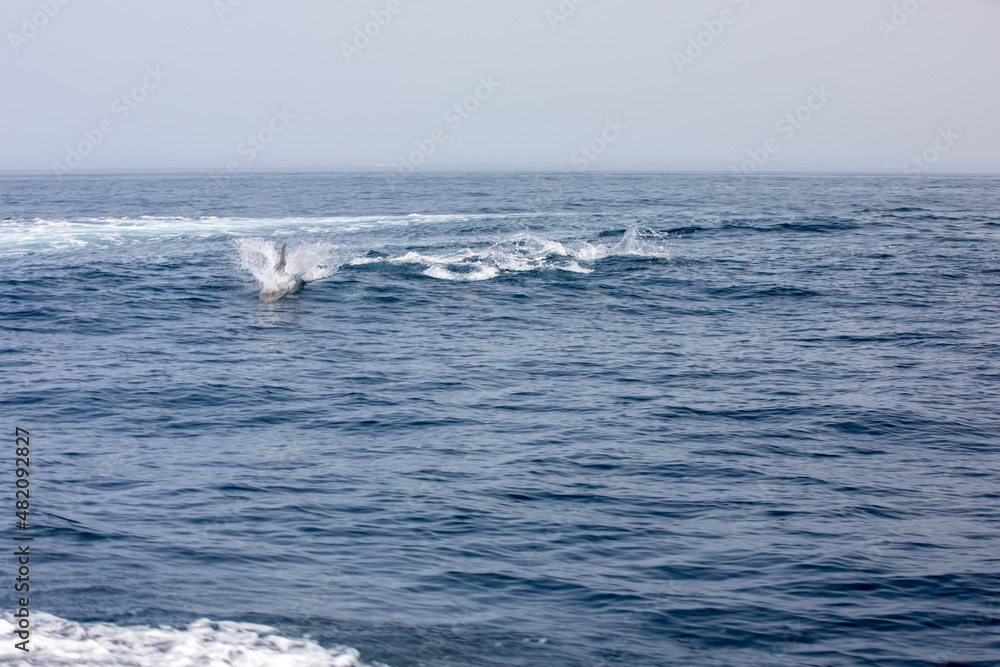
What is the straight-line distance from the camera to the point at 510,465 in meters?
14.4

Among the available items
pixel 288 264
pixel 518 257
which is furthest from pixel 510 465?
pixel 518 257

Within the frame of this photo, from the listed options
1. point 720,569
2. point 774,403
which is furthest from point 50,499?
point 774,403

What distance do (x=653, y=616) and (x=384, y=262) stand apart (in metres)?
28.6

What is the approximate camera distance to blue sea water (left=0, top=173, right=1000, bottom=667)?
31.2 ft

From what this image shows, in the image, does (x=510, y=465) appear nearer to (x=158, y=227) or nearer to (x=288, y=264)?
(x=288, y=264)

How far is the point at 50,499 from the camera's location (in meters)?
13.2

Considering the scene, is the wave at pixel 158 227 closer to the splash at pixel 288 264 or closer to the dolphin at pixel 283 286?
the splash at pixel 288 264

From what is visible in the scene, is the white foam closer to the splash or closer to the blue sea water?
the blue sea water

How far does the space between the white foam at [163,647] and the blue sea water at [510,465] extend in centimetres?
4

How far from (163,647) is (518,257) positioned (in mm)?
29631

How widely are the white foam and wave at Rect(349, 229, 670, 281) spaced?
82.6ft

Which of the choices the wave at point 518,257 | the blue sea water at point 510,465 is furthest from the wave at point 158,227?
the wave at point 518,257

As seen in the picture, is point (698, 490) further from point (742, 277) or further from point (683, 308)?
point (742, 277)

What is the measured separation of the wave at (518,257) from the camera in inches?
1379
